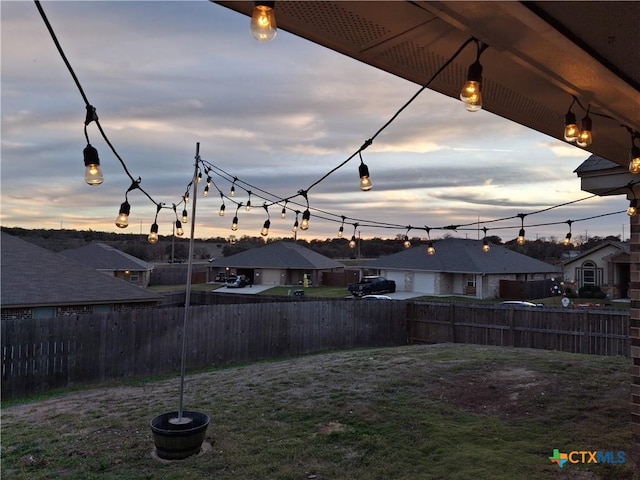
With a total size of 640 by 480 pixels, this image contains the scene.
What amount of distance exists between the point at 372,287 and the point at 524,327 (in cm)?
1894

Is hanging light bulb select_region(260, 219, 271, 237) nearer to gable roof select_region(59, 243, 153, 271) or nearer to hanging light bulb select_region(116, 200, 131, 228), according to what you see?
hanging light bulb select_region(116, 200, 131, 228)

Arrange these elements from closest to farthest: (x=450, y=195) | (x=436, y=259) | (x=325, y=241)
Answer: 1. (x=450, y=195)
2. (x=436, y=259)
3. (x=325, y=241)

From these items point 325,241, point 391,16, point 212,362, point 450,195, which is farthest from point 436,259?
point 325,241

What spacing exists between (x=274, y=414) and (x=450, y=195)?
70.6 ft

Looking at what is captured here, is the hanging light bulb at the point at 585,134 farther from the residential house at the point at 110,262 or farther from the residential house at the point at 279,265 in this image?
the residential house at the point at 279,265

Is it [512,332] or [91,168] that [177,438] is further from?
[512,332]

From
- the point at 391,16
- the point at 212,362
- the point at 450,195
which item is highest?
the point at 450,195

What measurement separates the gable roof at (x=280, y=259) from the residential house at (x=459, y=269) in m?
7.05

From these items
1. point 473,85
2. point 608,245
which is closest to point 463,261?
point 608,245

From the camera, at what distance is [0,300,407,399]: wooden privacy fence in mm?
10805

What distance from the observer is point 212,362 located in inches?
539

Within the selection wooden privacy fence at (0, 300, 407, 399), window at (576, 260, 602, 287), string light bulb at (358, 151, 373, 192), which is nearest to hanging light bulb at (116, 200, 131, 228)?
string light bulb at (358, 151, 373, 192)

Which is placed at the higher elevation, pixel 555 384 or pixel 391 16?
pixel 391 16

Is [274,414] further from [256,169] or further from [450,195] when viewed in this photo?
[450,195]
